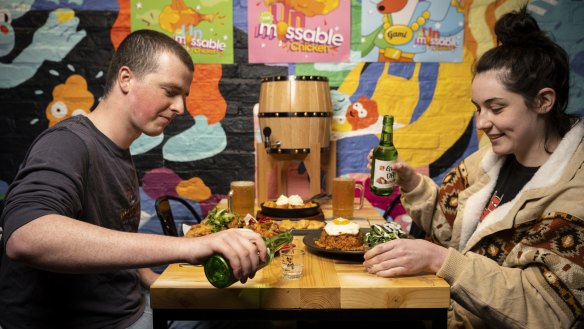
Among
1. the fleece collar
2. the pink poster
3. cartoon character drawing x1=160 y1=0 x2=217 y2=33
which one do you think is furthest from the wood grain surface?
cartoon character drawing x1=160 y1=0 x2=217 y2=33

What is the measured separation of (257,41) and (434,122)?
1192mm

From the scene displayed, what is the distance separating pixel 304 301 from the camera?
1.07 m

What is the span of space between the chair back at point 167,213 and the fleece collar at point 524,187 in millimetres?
1242

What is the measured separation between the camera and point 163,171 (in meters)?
2.78

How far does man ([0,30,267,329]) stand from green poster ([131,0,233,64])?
4.10 ft

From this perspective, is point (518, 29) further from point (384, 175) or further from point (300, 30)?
point (300, 30)

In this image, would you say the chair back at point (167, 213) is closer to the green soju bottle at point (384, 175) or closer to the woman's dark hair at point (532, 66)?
the green soju bottle at point (384, 175)

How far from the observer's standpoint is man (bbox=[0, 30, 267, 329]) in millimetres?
875

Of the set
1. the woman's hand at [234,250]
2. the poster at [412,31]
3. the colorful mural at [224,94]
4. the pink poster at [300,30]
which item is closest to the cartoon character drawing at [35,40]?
the colorful mural at [224,94]

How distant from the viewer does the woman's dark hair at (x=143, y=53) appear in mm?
1385

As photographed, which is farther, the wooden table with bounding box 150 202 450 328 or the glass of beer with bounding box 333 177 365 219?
the glass of beer with bounding box 333 177 365 219

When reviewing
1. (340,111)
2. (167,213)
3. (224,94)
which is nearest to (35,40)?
(224,94)

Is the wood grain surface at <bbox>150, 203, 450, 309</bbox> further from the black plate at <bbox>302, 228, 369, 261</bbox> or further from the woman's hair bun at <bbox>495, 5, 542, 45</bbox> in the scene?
the woman's hair bun at <bbox>495, 5, 542, 45</bbox>

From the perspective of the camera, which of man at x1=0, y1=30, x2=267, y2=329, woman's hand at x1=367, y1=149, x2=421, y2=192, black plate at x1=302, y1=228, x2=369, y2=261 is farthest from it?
woman's hand at x1=367, y1=149, x2=421, y2=192
